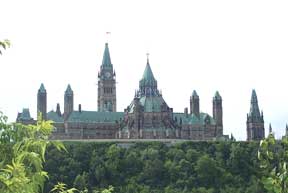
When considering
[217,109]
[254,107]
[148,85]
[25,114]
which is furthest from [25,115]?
[254,107]

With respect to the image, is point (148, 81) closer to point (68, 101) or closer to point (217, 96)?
point (68, 101)

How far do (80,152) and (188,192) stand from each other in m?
16.8

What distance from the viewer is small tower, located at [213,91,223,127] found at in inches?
4564

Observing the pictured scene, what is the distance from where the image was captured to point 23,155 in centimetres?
661

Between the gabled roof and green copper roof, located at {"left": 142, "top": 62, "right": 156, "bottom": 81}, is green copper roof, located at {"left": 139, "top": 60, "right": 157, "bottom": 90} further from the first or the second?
the gabled roof

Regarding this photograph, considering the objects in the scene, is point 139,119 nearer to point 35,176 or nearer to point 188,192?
point 188,192

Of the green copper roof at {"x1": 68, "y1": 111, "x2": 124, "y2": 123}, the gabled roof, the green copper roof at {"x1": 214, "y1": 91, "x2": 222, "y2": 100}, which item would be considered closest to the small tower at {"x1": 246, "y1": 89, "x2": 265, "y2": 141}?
the green copper roof at {"x1": 214, "y1": 91, "x2": 222, "y2": 100}

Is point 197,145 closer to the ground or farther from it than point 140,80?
closer to the ground

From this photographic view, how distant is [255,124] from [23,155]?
376ft

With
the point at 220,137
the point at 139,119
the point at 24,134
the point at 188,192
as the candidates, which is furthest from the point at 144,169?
the point at 24,134

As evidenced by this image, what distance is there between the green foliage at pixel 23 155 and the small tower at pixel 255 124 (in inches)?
4437

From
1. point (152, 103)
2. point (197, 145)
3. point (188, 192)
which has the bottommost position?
point (188, 192)

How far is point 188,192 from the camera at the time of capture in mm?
83188

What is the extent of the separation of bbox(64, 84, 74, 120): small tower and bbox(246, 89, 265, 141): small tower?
30438 mm
